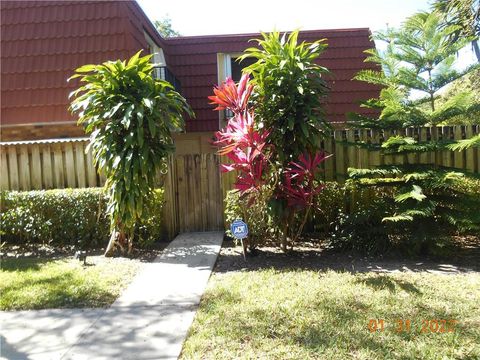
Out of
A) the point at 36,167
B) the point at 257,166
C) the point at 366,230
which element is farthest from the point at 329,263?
the point at 36,167

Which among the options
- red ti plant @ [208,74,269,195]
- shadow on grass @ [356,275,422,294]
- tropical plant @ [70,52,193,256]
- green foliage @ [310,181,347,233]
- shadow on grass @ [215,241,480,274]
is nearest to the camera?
shadow on grass @ [356,275,422,294]

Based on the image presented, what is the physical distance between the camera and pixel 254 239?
635 cm

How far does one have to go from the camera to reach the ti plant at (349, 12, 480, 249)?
5.87 m

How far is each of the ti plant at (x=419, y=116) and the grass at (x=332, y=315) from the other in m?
1.01

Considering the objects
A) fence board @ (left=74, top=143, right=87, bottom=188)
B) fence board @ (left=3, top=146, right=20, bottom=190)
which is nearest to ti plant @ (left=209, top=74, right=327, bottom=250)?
fence board @ (left=74, top=143, right=87, bottom=188)

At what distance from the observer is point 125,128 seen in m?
6.49

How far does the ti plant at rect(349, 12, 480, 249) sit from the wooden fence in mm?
613

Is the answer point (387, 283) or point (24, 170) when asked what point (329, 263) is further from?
point (24, 170)

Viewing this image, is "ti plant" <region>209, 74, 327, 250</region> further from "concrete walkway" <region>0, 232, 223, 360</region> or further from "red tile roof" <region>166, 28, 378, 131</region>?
"red tile roof" <region>166, 28, 378, 131</region>

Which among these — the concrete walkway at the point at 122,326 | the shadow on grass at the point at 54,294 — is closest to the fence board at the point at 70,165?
the shadow on grass at the point at 54,294

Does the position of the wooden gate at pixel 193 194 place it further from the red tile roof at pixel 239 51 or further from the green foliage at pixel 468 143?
the red tile roof at pixel 239 51

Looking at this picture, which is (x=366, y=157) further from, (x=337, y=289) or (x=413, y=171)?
(x=337, y=289)

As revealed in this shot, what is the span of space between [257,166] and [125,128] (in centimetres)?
214

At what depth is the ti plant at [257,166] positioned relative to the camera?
5.82 metres
